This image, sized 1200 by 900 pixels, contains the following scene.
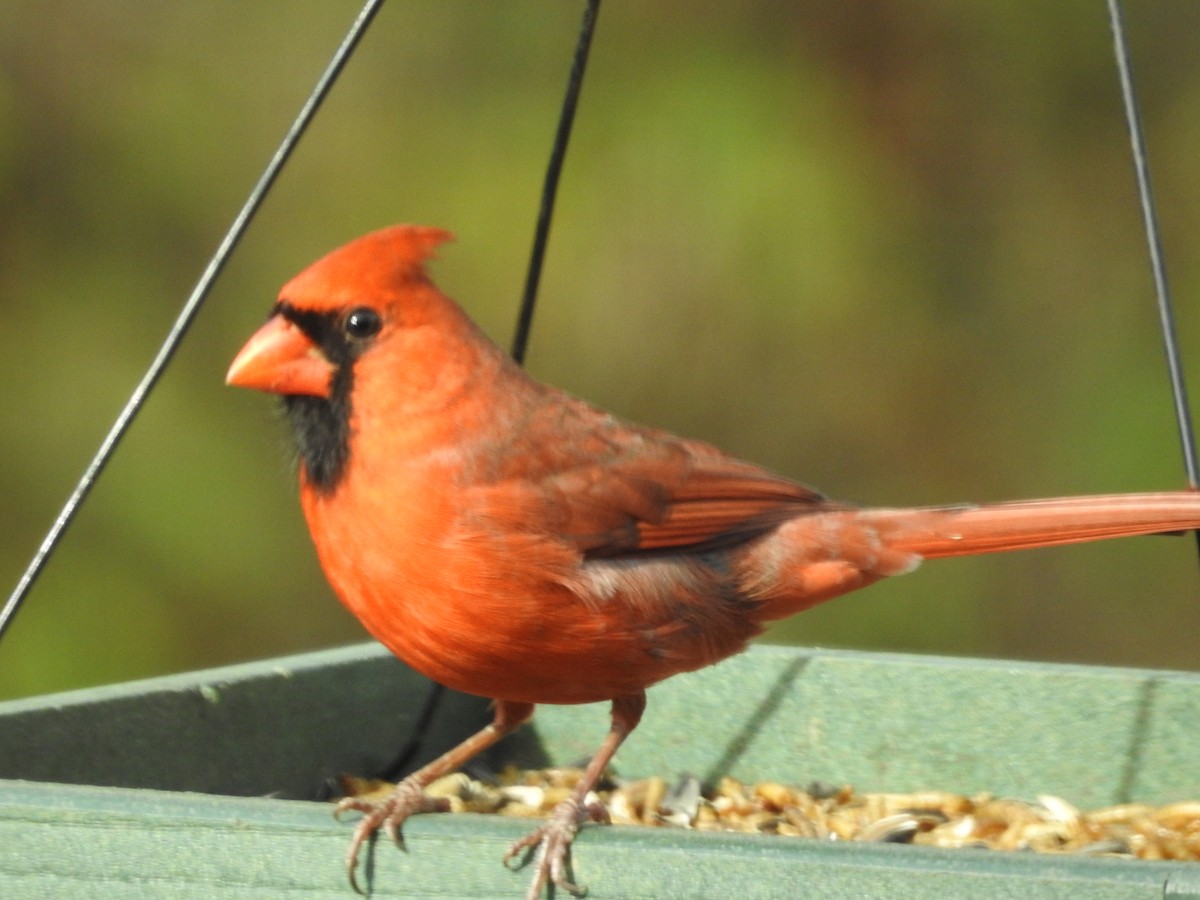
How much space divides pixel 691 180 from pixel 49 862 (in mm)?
2863

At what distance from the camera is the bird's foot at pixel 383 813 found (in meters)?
1.82

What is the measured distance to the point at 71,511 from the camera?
2.03m

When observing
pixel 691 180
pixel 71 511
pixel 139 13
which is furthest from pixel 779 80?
pixel 71 511

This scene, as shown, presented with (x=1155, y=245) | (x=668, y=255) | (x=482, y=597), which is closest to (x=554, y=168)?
(x=482, y=597)

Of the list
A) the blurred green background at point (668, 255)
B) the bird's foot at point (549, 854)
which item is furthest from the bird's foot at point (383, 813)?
the blurred green background at point (668, 255)

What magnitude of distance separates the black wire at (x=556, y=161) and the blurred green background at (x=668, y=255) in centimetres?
192

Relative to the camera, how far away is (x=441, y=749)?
2807mm

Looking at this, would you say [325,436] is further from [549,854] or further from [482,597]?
[549,854]

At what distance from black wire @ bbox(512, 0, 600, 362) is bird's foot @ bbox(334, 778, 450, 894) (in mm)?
629

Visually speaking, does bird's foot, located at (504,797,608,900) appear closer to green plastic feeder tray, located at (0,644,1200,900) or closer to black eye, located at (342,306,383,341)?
green plastic feeder tray, located at (0,644,1200,900)

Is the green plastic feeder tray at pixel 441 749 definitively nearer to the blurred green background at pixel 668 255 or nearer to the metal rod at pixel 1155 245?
the metal rod at pixel 1155 245

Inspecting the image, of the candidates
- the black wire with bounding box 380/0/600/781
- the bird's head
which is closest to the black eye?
the bird's head

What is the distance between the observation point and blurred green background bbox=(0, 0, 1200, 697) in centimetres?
440

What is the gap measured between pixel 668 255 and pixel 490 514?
7.66 feet
